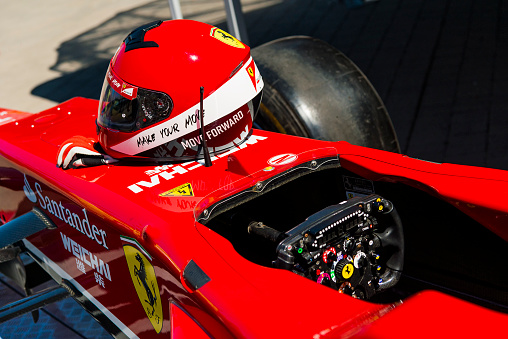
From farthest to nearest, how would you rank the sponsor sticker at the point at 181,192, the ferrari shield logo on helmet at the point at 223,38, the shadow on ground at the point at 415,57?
the shadow on ground at the point at 415,57 < the ferrari shield logo on helmet at the point at 223,38 < the sponsor sticker at the point at 181,192

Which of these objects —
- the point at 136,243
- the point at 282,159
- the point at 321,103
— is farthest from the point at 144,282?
the point at 321,103

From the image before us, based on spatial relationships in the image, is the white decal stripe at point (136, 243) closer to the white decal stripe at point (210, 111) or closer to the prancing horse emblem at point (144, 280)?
the prancing horse emblem at point (144, 280)

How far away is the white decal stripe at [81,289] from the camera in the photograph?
2.64 metres

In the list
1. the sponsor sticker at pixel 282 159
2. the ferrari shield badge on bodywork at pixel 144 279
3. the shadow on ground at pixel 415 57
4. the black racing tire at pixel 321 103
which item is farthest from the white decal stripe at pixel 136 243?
the shadow on ground at pixel 415 57

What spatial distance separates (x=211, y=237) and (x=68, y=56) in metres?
8.03

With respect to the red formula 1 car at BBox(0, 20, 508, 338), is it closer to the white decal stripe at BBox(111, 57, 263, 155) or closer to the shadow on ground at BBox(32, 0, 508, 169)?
the white decal stripe at BBox(111, 57, 263, 155)

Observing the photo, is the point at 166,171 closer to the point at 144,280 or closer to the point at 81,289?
the point at 144,280

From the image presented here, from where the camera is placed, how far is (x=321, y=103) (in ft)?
11.3

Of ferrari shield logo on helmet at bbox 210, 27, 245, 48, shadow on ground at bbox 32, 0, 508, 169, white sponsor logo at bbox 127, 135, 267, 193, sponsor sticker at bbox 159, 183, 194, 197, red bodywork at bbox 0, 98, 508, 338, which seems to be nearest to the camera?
red bodywork at bbox 0, 98, 508, 338

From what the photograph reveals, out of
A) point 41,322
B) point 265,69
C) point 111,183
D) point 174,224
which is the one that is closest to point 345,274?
point 174,224

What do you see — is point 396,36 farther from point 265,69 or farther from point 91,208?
point 91,208

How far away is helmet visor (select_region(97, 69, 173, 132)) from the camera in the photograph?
268cm

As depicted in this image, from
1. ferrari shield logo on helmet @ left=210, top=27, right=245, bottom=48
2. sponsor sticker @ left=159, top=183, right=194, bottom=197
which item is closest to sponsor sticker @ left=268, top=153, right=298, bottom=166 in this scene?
sponsor sticker @ left=159, top=183, right=194, bottom=197

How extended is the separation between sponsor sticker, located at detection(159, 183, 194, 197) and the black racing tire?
105 centimetres
